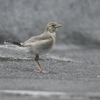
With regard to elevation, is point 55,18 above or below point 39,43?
above

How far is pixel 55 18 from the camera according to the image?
53.0ft

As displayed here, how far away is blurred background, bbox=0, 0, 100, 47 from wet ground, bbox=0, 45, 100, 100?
2067 millimetres

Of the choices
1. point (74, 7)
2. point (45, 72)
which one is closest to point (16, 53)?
point (45, 72)

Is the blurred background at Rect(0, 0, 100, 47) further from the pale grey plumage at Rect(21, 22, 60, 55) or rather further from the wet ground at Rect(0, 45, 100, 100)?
the pale grey plumage at Rect(21, 22, 60, 55)

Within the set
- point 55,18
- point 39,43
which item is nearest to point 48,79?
point 39,43

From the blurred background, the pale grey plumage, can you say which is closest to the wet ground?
the pale grey plumage

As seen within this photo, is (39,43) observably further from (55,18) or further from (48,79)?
(55,18)

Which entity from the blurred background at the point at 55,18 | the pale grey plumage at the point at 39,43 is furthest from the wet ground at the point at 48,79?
the blurred background at the point at 55,18

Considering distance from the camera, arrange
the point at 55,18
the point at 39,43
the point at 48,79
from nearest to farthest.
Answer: the point at 48,79
the point at 39,43
the point at 55,18

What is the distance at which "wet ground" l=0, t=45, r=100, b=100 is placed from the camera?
6320mm

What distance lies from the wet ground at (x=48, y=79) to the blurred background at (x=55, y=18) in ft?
6.78

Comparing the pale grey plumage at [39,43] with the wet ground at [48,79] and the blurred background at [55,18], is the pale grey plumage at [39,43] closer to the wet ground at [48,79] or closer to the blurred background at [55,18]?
the wet ground at [48,79]

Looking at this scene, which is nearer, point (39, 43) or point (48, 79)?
point (48, 79)

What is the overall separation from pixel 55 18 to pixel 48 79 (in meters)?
8.37
